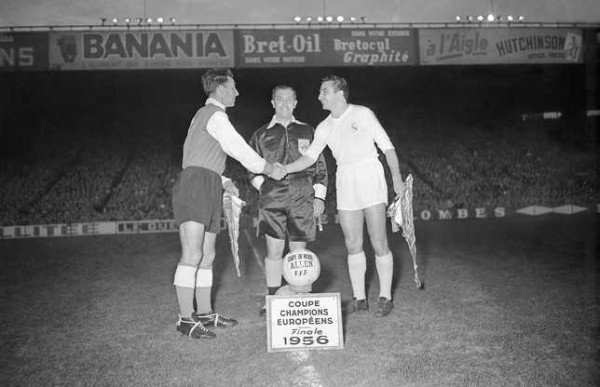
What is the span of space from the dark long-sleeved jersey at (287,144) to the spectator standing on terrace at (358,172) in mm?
120

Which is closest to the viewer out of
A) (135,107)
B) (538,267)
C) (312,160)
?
(312,160)

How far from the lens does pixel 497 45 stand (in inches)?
568

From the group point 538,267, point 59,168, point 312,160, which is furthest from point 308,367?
point 59,168

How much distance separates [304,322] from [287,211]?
1165 millimetres

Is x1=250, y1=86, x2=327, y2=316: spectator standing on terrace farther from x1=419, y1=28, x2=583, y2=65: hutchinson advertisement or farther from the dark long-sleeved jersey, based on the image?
x1=419, y1=28, x2=583, y2=65: hutchinson advertisement

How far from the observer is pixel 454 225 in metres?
12.8

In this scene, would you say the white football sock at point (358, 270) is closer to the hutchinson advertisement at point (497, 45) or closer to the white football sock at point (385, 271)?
the white football sock at point (385, 271)

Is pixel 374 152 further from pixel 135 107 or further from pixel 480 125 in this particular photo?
pixel 135 107

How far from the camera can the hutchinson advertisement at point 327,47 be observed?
1377 cm

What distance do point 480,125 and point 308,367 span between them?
20.8 meters

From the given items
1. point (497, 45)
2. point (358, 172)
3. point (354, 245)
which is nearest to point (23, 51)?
point (358, 172)

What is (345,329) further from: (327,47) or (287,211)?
(327,47)

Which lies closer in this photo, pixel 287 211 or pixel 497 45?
pixel 287 211

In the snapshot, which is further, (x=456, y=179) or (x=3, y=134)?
Answer: (x=3, y=134)
